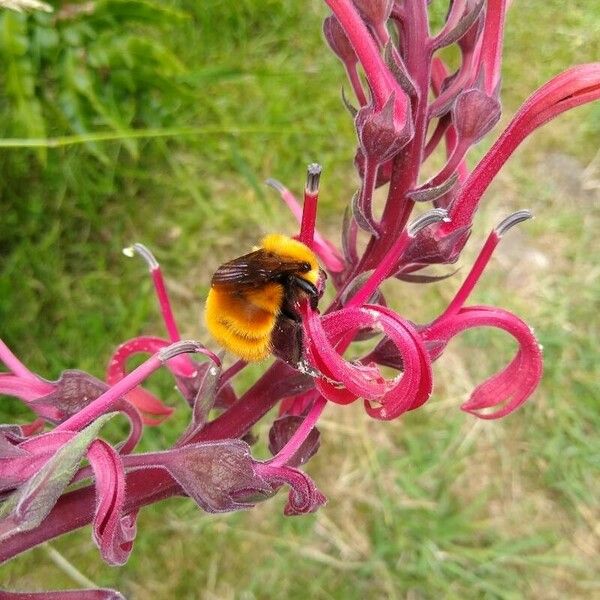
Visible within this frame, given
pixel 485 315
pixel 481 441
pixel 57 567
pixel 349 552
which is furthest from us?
pixel 481 441

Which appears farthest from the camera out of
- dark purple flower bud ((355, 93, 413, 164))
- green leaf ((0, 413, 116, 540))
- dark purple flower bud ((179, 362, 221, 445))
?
dark purple flower bud ((179, 362, 221, 445))

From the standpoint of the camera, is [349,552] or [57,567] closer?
[57,567]

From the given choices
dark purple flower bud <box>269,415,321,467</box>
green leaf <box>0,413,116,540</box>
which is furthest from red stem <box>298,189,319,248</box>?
green leaf <box>0,413,116,540</box>

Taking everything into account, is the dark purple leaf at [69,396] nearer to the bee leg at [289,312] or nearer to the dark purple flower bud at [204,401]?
the dark purple flower bud at [204,401]

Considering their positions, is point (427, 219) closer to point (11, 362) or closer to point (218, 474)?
point (218, 474)

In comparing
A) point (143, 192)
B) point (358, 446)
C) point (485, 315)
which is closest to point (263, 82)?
point (143, 192)

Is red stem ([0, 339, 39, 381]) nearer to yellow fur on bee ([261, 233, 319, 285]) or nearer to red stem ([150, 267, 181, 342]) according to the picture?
red stem ([150, 267, 181, 342])

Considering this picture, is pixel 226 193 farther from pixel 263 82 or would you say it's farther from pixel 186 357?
pixel 186 357
